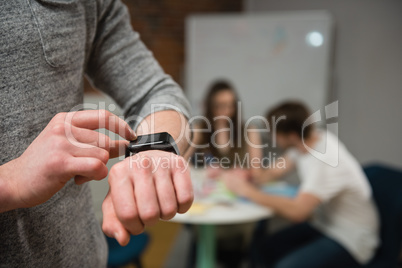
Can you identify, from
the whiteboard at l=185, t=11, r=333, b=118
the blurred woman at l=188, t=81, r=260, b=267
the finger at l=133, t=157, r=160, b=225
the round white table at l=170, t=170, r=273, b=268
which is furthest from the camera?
the whiteboard at l=185, t=11, r=333, b=118

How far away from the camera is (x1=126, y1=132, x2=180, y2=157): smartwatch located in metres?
0.40

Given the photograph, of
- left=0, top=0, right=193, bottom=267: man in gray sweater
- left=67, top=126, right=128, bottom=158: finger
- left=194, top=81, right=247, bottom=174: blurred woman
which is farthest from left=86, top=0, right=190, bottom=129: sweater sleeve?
left=194, top=81, right=247, bottom=174: blurred woman

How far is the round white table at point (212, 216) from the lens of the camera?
1.57 metres

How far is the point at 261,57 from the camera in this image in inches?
123

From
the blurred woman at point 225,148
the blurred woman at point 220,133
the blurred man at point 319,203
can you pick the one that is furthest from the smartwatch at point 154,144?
the blurred woman at point 220,133

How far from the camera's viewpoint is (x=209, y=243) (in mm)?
1865

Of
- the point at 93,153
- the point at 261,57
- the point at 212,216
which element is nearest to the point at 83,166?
the point at 93,153

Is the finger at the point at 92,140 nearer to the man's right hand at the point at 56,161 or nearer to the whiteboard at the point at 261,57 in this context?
the man's right hand at the point at 56,161

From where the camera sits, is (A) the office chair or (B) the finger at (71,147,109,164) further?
(A) the office chair

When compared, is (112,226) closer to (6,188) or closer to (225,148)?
(6,188)

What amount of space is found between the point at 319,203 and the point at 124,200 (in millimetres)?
1595

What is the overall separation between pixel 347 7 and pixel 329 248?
8.16 ft

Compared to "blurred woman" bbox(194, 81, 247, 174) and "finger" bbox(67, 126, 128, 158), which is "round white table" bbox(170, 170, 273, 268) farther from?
"finger" bbox(67, 126, 128, 158)

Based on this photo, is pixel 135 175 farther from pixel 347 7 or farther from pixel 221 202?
pixel 347 7
